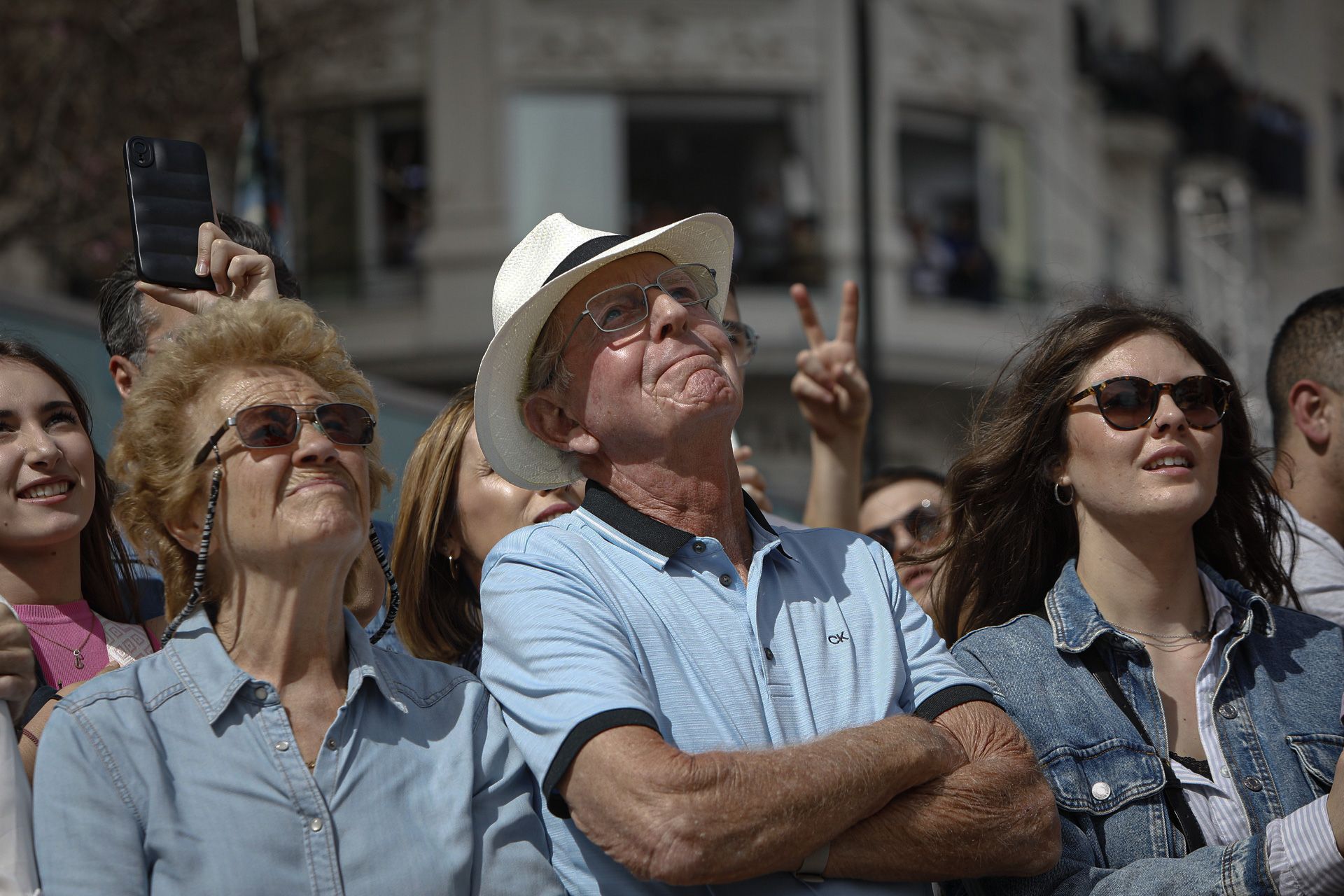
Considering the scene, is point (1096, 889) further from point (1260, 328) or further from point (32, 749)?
point (1260, 328)

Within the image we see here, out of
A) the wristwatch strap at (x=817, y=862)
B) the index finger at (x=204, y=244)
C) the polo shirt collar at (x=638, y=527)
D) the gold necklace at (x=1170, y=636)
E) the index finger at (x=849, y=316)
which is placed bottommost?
the wristwatch strap at (x=817, y=862)

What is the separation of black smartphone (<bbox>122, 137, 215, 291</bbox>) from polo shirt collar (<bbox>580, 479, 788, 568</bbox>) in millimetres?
1211

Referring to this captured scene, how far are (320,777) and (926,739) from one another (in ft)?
3.56

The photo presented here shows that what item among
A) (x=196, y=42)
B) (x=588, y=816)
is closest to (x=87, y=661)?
(x=588, y=816)

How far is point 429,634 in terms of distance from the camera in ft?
13.4

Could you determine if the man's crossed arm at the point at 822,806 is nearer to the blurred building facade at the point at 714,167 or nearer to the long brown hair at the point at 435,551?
the long brown hair at the point at 435,551

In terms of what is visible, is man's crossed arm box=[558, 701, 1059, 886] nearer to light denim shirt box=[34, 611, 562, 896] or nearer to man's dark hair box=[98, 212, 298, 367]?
light denim shirt box=[34, 611, 562, 896]

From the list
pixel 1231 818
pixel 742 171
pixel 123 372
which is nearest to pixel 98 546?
pixel 123 372

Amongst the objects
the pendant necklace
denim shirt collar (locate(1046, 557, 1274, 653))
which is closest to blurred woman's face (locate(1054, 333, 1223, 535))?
denim shirt collar (locate(1046, 557, 1274, 653))

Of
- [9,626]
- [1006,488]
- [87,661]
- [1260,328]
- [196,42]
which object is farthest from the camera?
[1260,328]

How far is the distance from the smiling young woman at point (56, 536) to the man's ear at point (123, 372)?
287mm

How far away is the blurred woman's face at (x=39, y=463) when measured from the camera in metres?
3.60

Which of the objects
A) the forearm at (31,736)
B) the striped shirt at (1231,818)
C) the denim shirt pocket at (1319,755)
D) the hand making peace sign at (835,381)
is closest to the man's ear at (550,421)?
the forearm at (31,736)

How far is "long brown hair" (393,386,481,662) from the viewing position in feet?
13.4
